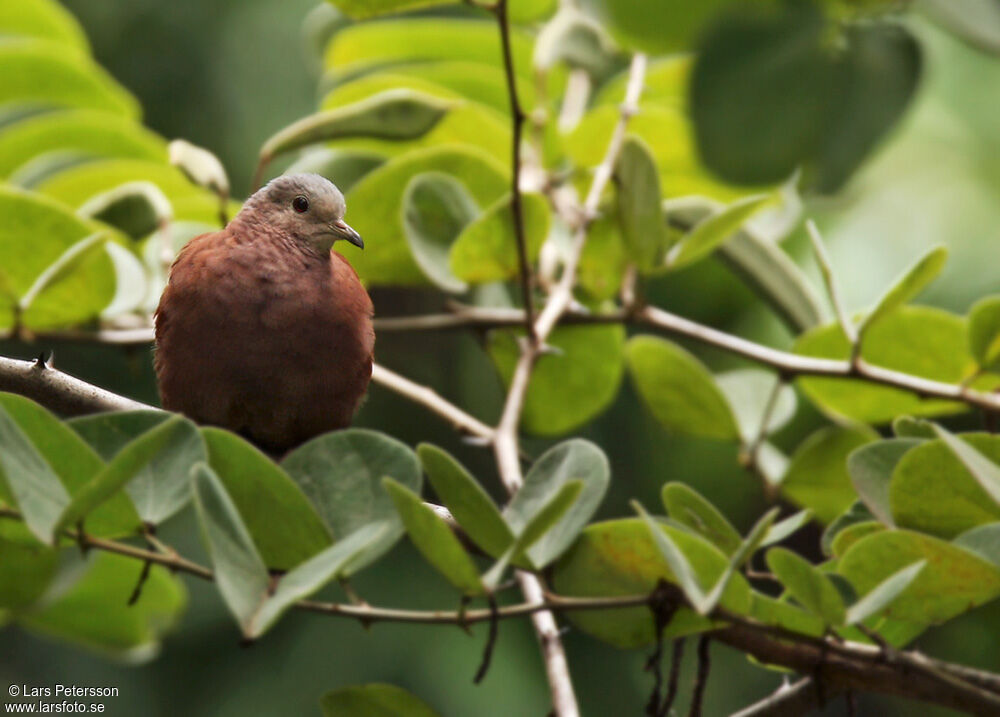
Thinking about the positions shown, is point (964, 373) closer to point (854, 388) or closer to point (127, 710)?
point (854, 388)

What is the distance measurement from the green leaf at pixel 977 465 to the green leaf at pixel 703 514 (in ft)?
0.96

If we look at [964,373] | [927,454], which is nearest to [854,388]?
[964,373]

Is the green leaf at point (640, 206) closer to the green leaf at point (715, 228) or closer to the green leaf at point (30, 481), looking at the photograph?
the green leaf at point (715, 228)

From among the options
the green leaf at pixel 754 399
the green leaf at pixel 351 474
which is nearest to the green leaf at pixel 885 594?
the green leaf at pixel 351 474

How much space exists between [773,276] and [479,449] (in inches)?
89.5

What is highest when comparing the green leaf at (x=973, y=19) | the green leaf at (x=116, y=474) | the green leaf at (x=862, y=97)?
the green leaf at (x=973, y=19)

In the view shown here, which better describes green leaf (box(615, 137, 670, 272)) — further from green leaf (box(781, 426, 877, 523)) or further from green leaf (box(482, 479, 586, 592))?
green leaf (box(482, 479, 586, 592))

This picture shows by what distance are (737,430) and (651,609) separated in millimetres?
1006

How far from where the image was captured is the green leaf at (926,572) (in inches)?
54.0

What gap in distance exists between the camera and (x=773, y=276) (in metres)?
2.50

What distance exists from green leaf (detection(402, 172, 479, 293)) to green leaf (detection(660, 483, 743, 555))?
87cm

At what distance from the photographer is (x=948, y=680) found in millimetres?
1466

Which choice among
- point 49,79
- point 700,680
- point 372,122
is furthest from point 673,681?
point 49,79

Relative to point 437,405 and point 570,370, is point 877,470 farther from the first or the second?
point 570,370
